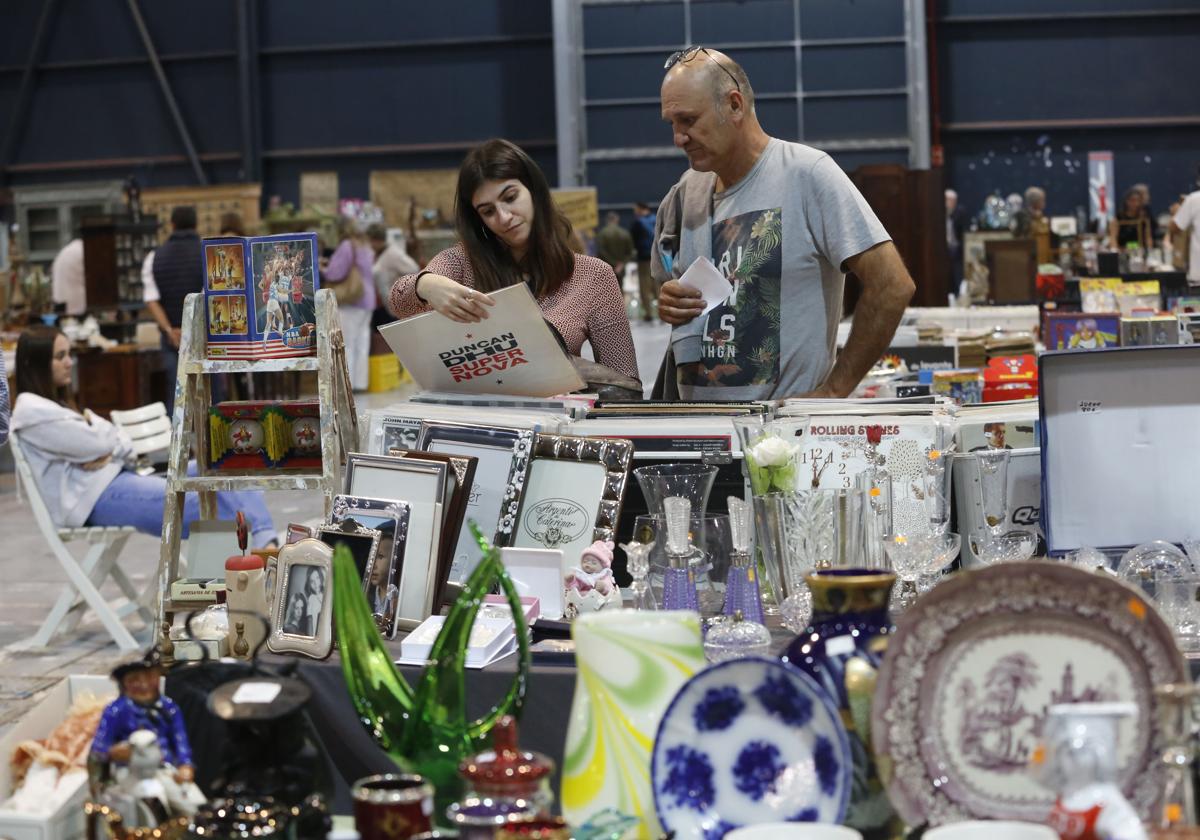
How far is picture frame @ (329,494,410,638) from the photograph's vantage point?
207 centimetres

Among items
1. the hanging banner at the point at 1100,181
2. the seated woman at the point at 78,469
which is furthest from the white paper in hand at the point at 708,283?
the hanging banner at the point at 1100,181

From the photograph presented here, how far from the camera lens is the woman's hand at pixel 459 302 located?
8.04 ft

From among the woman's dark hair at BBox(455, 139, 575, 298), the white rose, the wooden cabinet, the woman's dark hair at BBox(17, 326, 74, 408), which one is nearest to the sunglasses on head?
the woman's dark hair at BBox(455, 139, 575, 298)

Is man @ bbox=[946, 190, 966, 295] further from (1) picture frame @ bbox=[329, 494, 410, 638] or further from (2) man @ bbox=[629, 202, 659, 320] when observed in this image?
(1) picture frame @ bbox=[329, 494, 410, 638]

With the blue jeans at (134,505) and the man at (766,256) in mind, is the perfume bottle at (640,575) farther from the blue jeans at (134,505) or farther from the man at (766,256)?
the blue jeans at (134,505)

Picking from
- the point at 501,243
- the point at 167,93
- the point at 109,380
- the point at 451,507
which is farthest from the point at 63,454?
the point at 167,93

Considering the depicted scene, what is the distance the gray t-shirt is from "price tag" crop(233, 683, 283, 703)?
1576 millimetres

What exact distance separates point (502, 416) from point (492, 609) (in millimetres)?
410

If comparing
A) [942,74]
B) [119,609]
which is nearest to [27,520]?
[119,609]

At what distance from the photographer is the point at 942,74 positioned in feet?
55.2

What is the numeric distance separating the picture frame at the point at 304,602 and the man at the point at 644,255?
12.9 metres

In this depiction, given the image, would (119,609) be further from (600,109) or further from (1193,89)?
(1193,89)

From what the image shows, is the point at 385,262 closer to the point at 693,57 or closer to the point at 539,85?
the point at 539,85

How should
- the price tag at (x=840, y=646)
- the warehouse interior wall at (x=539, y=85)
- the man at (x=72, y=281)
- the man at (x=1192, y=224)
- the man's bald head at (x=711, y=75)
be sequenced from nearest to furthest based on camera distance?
the price tag at (x=840, y=646) → the man's bald head at (x=711, y=75) → the man at (x=1192, y=224) → the man at (x=72, y=281) → the warehouse interior wall at (x=539, y=85)
